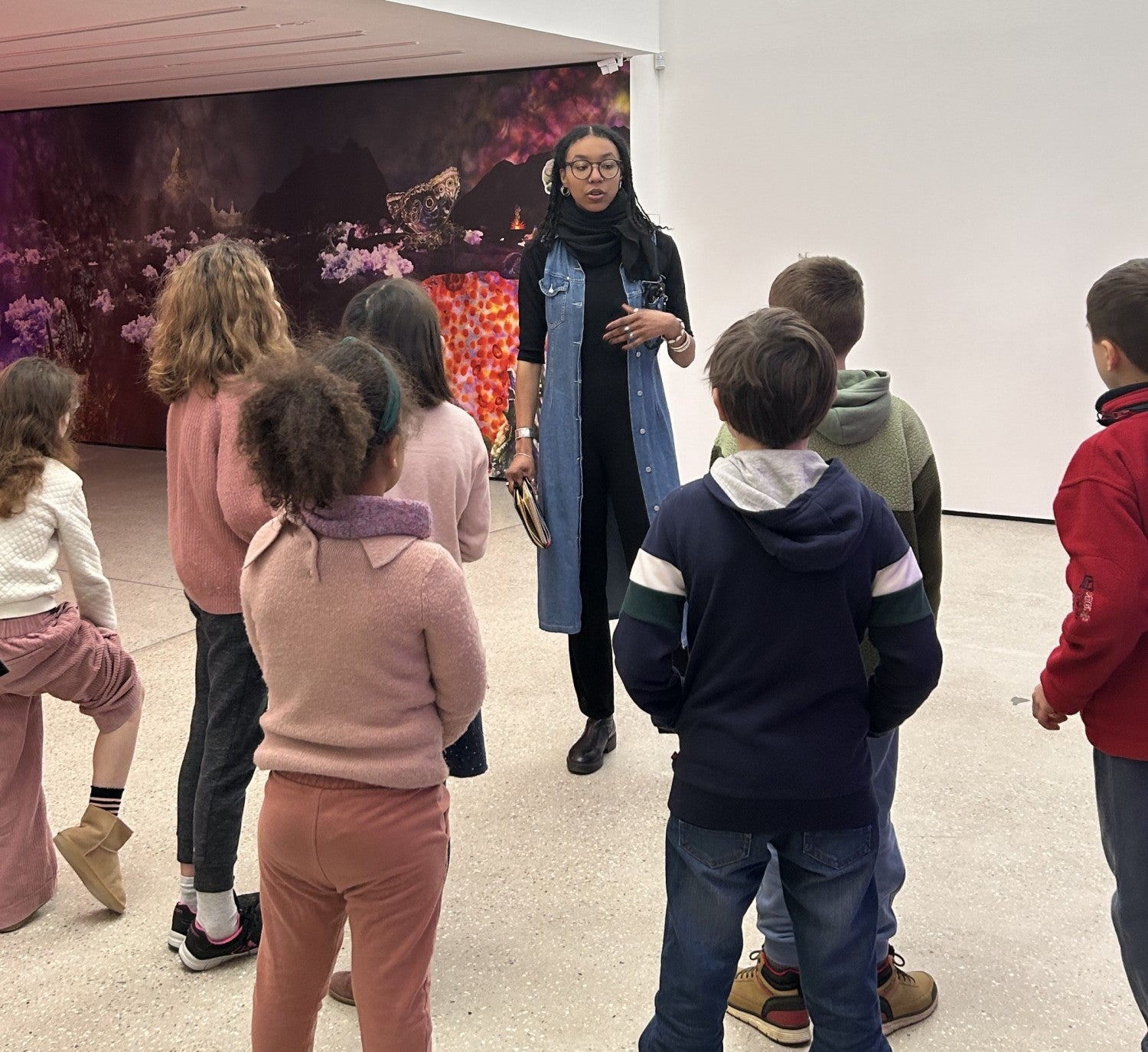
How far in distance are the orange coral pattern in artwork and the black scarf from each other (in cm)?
419

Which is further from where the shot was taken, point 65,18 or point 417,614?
point 65,18

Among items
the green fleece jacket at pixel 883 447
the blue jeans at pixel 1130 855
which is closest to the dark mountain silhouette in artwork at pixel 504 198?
the green fleece jacket at pixel 883 447

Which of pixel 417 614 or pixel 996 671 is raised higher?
pixel 417 614

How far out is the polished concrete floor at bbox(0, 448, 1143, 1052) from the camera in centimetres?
209

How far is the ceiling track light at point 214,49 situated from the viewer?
223 inches

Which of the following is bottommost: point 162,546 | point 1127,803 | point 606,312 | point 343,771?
point 162,546

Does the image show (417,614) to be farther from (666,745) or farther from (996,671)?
(996,671)

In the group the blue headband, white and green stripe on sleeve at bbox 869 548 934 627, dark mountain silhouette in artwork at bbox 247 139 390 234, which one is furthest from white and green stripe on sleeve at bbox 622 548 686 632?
dark mountain silhouette in artwork at bbox 247 139 390 234

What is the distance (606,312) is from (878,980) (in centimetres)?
166

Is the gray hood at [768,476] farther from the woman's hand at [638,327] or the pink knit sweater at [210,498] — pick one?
the woman's hand at [638,327]

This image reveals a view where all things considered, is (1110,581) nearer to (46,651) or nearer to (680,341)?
(680,341)

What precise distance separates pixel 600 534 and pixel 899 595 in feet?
5.17

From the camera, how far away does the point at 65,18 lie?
16.6ft

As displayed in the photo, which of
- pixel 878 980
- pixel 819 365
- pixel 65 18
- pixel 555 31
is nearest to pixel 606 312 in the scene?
pixel 819 365
